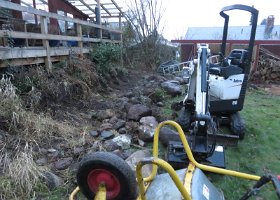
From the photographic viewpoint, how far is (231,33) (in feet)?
63.3

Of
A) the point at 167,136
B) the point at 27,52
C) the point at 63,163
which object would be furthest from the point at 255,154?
the point at 27,52

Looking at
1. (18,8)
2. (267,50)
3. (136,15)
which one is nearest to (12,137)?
(18,8)

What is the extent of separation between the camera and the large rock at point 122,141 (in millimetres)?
3870

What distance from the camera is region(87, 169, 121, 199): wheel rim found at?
1.98 m

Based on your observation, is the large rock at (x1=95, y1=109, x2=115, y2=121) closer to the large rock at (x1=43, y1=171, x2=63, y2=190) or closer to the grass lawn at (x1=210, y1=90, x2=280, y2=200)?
the large rock at (x1=43, y1=171, x2=63, y2=190)

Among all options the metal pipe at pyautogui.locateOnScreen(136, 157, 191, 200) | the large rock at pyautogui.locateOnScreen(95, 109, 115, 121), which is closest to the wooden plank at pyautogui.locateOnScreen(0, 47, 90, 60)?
the large rock at pyautogui.locateOnScreen(95, 109, 115, 121)

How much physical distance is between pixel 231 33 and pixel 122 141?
1765cm

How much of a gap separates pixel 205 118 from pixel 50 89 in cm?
312

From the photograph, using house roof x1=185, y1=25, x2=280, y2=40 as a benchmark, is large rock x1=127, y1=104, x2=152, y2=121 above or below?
below

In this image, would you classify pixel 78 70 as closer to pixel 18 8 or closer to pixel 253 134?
pixel 18 8

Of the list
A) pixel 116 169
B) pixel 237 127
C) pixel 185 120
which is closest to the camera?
pixel 116 169

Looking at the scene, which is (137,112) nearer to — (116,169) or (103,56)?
(116,169)

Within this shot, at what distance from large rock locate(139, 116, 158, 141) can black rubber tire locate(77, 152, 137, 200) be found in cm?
209

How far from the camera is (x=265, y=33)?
18.6 m
